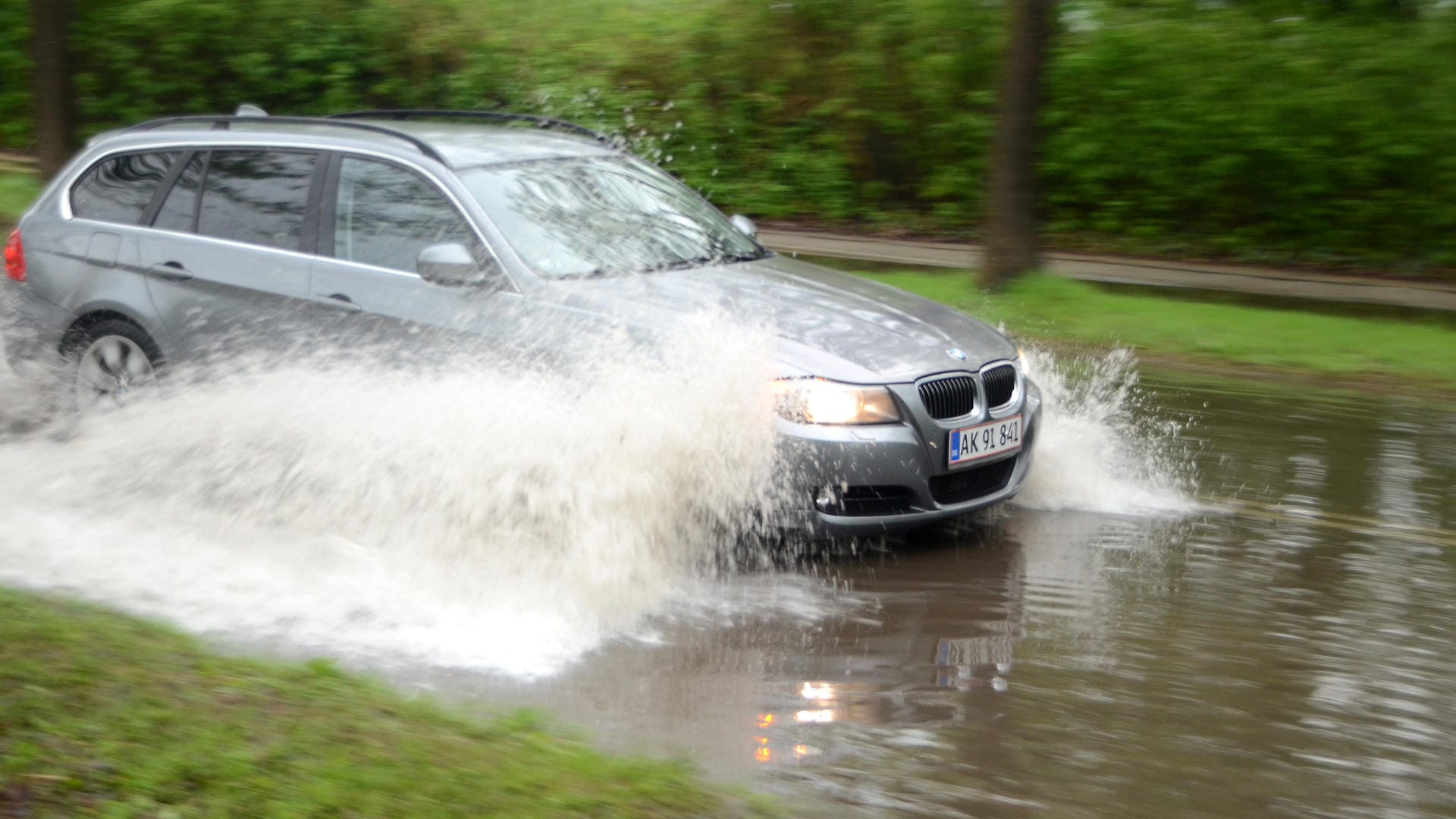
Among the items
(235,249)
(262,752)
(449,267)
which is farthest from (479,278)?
(262,752)

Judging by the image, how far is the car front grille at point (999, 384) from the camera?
6.35 m

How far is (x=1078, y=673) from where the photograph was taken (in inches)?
197

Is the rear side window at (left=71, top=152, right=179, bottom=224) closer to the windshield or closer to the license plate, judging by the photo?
the windshield

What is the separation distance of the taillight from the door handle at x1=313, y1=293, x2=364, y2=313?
2144 millimetres

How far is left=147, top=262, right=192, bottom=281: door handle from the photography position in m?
7.18

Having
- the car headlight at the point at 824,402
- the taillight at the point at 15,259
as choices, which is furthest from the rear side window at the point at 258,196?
the car headlight at the point at 824,402

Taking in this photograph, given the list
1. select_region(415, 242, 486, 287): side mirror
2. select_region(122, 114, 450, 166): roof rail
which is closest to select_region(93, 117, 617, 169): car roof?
select_region(122, 114, 450, 166): roof rail

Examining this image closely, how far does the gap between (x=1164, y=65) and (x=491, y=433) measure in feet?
40.7

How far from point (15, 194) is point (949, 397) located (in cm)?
1469

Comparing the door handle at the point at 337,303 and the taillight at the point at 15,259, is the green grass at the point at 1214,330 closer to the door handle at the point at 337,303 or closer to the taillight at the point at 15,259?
the door handle at the point at 337,303

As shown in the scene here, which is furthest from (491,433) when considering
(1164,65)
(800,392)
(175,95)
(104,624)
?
(175,95)

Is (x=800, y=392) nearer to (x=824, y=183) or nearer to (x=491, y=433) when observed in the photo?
(x=491, y=433)

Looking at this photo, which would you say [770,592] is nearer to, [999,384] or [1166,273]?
[999,384]

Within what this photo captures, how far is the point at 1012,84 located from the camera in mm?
12672
